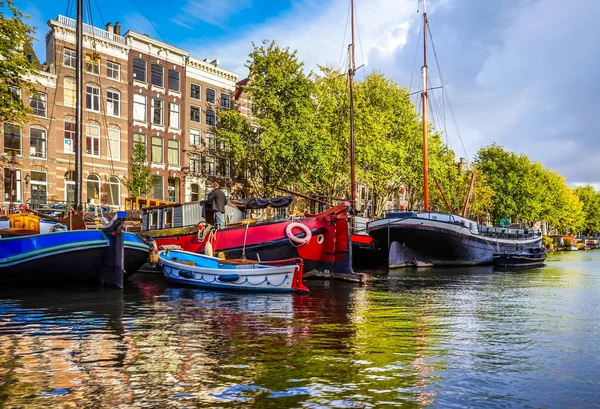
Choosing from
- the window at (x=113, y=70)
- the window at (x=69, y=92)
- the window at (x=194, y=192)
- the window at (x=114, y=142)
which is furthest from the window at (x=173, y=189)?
the window at (x=69, y=92)

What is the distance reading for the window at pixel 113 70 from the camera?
38.9 meters

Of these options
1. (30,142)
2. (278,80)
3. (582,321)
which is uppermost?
(278,80)

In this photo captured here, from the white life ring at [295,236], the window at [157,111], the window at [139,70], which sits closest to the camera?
the white life ring at [295,236]

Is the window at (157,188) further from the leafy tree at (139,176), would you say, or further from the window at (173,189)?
the leafy tree at (139,176)

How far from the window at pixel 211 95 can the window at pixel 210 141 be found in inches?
128

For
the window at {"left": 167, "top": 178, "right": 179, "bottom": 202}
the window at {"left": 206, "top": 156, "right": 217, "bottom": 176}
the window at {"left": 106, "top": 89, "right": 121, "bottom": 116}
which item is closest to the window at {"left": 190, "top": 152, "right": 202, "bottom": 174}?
the window at {"left": 206, "top": 156, "right": 217, "bottom": 176}

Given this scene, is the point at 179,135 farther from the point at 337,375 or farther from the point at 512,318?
the point at 337,375

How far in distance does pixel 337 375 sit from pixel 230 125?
1419 inches

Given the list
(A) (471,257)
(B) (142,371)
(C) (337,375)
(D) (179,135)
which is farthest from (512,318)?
(D) (179,135)

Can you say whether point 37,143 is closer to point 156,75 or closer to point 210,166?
point 156,75

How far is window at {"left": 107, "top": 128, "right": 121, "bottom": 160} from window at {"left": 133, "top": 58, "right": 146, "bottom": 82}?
195 inches

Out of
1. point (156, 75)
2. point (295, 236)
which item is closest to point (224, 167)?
point (156, 75)

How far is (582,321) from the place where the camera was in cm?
1245

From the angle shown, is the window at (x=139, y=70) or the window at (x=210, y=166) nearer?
the window at (x=139, y=70)
